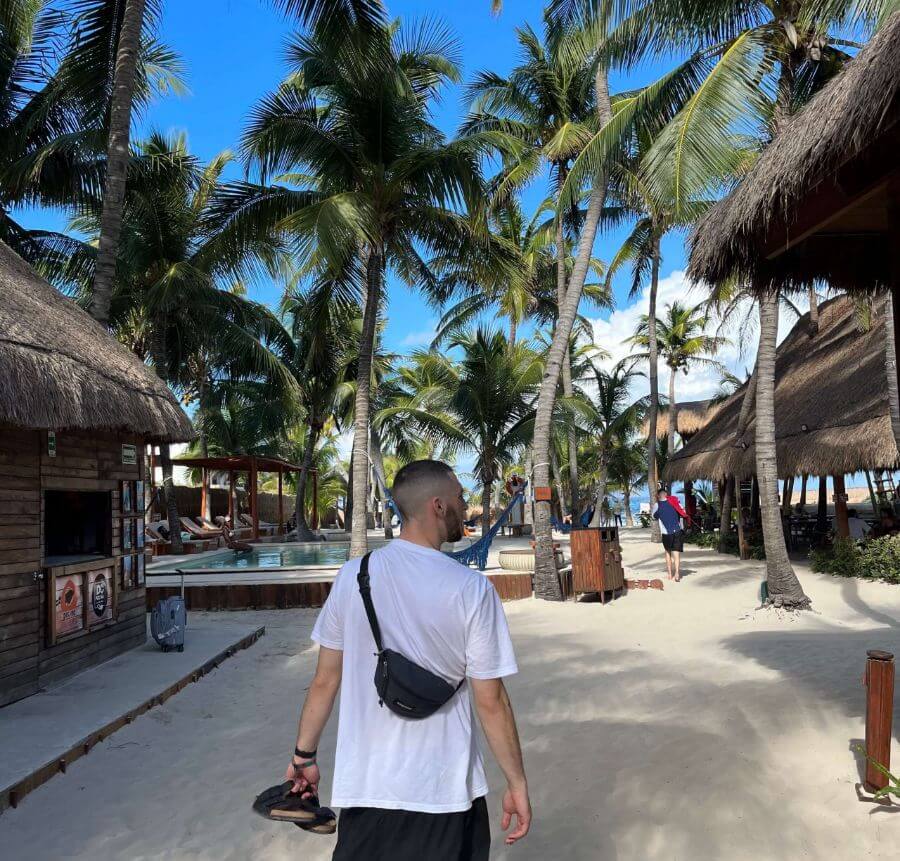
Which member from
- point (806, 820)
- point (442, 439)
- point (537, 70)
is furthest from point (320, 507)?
point (806, 820)

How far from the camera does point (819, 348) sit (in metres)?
16.0

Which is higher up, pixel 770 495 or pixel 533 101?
pixel 533 101

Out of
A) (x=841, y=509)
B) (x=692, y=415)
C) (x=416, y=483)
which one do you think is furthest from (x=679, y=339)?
(x=416, y=483)

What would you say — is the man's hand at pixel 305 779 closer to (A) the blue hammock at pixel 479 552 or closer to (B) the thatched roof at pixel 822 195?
(B) the thatched roof at pixel 822 195

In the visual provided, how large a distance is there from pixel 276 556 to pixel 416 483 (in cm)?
1787

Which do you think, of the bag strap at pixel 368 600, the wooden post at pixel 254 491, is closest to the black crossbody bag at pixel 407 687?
the bag strap at pixel 368 600

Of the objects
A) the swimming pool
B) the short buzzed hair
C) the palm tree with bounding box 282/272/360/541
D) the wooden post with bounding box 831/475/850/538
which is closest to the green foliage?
the wooden post with bounding box 831/475/850/538

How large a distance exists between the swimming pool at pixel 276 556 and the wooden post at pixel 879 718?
12.7 metres

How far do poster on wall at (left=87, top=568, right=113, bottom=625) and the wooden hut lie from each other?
0.05ft

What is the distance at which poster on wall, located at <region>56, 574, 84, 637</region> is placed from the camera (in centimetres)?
602

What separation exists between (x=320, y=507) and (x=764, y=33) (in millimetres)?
35676

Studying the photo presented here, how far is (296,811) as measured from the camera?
2.07 metres

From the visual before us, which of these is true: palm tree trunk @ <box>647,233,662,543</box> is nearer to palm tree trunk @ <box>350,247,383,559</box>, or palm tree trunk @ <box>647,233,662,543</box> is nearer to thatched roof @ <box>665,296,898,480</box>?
thatched roof @ <box>665,296,898,480</box>

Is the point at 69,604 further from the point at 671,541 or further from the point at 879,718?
the point at 671,541
